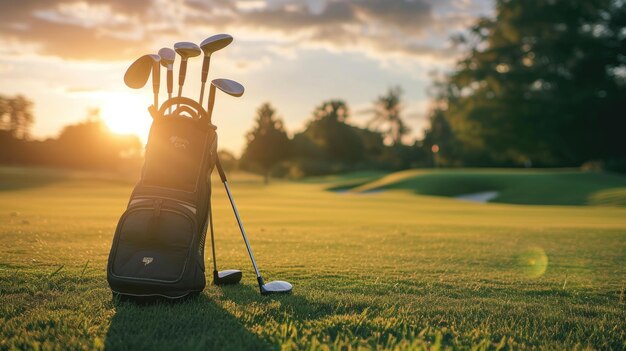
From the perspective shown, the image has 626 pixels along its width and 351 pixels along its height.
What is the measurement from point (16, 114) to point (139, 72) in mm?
94738

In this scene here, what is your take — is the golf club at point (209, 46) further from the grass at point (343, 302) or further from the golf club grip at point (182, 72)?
the grass at point (343, 302)

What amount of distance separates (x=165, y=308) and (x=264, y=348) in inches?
57.6

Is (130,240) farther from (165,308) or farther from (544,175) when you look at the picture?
(544,175)

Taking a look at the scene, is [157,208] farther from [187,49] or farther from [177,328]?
[187,49]

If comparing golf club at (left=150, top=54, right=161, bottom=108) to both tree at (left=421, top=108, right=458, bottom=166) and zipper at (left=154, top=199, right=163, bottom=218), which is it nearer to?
zipper at (left=154, top=199, right=163, bottom=218)

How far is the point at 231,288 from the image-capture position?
6098 mm

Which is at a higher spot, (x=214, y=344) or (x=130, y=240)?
(x=130, y=240)

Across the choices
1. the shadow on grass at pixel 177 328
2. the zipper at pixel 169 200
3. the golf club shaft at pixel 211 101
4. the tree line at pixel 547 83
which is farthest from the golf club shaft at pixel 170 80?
the tree line at pixel 547 83

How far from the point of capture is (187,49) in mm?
5840

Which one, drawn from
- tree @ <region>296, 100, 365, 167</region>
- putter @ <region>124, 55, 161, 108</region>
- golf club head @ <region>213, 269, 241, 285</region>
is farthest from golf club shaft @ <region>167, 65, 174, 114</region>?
tree @ <region>296, 100, 365, 167</region>

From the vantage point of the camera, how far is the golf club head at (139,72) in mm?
5945

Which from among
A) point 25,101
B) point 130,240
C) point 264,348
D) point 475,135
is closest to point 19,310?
point 130,240

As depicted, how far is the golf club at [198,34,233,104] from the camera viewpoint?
581cm

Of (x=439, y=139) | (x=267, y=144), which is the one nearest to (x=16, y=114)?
(x=267, y=144)
